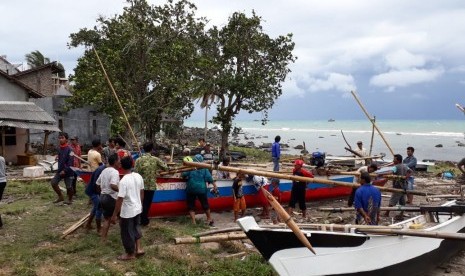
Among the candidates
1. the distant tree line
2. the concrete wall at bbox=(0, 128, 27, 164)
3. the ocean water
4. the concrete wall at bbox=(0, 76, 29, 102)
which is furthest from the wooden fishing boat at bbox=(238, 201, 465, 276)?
the ocean water

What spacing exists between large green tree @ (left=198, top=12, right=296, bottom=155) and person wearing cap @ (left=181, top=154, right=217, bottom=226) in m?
13.6

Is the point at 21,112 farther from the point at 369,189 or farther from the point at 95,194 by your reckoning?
the point at 369,189

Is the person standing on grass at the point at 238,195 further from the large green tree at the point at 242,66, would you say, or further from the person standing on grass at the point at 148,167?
the large green tree at the point at 242,66

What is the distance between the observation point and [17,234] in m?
8.88

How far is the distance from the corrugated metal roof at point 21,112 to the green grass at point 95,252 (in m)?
11.1

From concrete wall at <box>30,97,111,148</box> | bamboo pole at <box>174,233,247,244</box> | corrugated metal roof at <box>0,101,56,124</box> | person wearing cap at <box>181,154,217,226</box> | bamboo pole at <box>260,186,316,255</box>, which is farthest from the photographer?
concrete wall at <box>30,97,111,148</box>

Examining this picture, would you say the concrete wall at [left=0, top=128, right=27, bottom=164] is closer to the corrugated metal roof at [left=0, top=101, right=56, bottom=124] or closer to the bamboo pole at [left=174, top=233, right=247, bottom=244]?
the corrugated metal roof at [left=0, top=101, right=56, bottom=124]

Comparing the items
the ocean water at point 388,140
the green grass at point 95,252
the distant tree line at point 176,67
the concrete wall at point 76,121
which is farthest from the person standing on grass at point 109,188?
the ocean water at point 388,140

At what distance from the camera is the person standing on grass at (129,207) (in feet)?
23.2

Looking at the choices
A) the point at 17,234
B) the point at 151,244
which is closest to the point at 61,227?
the point at 17,234

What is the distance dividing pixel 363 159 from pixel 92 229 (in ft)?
32.7

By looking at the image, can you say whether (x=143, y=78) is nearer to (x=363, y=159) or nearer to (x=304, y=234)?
(x=363, y=159)

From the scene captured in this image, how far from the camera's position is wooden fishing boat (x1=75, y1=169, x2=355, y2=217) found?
10391 mm

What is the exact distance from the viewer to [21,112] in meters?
20.8
